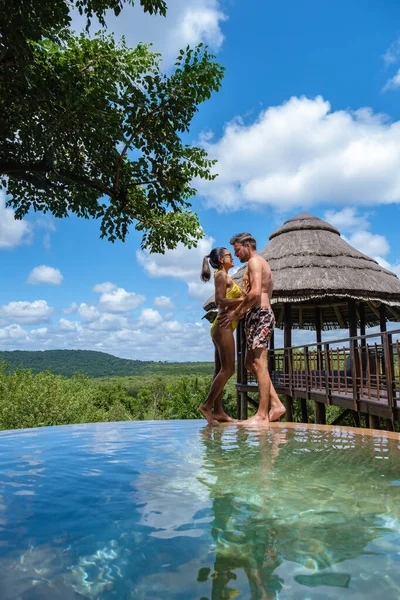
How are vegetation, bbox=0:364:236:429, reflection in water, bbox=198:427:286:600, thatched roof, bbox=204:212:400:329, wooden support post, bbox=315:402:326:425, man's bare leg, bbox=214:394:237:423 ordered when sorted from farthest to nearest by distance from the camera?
vegetation, bbox=0:364:236:429 < thatched roof, bbox=204:212:400:329 < wooden support post, bbox=315:402:326:425 < man's bare leg, bbox=214:394:237:423 < reflection in water, bbox=198:427:286:600

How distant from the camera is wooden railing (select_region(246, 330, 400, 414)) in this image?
18.5 ft

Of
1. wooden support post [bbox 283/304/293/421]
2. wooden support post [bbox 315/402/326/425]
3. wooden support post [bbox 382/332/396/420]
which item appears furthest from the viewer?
wooden support post [bbox 283/304/293/421]

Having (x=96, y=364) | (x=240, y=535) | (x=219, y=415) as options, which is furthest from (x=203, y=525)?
(x=96, y=364)

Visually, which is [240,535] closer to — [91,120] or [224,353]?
[224,353]

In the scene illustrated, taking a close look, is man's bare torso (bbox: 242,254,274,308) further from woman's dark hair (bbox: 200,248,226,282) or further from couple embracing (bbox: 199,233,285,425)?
woman's dark hair (bbox: 200,248,226,282)

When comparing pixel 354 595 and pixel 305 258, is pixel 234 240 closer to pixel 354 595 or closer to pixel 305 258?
pixel 354 595

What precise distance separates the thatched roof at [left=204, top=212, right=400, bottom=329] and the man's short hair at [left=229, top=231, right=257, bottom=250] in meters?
6.71

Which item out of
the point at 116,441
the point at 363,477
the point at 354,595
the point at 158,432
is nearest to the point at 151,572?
the point at 354,595

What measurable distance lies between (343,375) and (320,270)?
3877 mm

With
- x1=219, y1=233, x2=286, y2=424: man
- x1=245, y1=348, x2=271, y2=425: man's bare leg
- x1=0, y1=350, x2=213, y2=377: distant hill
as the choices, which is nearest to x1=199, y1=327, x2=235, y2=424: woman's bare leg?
x1=219, y1=233, x2=286, y2=424: man

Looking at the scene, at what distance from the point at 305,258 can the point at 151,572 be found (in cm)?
1180

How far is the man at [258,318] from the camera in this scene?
4.37 metres

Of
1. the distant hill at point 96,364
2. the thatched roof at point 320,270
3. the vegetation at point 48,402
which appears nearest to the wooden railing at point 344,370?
the thatched roof at point 320,270

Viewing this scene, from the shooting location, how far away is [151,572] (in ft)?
4.12
